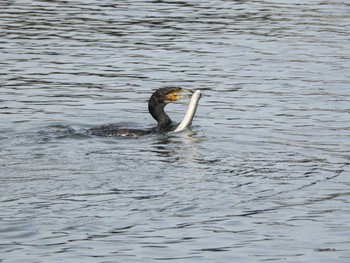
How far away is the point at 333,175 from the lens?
14.4 meters

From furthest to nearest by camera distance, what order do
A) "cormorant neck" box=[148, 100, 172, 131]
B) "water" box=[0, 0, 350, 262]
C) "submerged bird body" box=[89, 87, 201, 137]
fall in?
"cormorant neck" box=[148, 100, 172, 131]
"submerged bird body" box=[89, 87, 201, 137]
"water" box=[0, 0, 350, 262]

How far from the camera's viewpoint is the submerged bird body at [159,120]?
1670 centimetres

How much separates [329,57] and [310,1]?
24.1ft

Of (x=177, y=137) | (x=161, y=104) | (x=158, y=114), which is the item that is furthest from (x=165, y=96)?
(x=177, y=137)

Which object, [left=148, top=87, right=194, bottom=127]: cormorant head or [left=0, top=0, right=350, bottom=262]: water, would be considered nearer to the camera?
[left=0, top=0, right=350, bottom=262]: water

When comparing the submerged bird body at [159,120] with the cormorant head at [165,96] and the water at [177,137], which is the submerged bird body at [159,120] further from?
the water at [177,137]

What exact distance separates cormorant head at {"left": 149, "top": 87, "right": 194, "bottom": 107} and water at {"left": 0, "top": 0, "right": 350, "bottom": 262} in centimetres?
69

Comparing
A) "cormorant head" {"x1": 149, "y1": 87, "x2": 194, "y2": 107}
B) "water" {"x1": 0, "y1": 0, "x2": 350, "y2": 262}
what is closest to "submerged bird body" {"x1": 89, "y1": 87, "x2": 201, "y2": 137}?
"cormorant head" {"x1": 149, "y1": 87, "x2": 194, "y2": 107}

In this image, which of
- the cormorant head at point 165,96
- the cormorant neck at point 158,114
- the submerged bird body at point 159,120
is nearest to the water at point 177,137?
the submerged bird body at point 159,120

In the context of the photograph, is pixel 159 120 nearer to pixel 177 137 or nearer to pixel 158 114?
pixel 158 114

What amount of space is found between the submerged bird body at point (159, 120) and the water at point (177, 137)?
19 centimetres

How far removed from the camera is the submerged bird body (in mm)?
16703

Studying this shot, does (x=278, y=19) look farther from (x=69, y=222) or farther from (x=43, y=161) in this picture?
(x=69, y=222)

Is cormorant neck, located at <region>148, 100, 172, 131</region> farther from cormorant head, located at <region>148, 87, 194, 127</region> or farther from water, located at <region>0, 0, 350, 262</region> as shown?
water, located at <region>0, 0, 350, 262</region>
